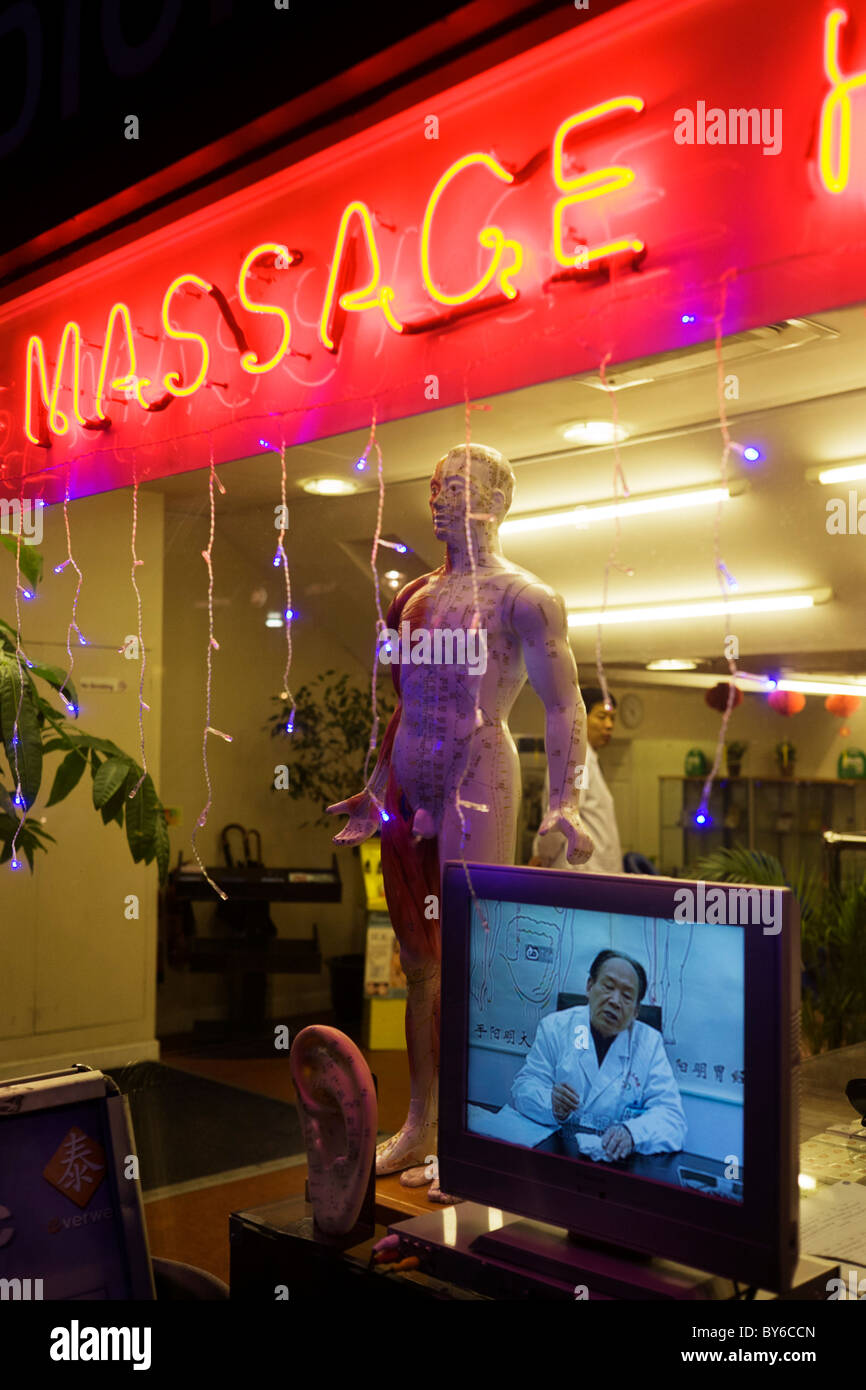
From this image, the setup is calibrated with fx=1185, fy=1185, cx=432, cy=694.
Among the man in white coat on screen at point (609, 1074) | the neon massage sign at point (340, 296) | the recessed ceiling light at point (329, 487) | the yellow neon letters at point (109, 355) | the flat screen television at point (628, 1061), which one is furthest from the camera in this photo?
the recessed ceiling light at point (329, 487)

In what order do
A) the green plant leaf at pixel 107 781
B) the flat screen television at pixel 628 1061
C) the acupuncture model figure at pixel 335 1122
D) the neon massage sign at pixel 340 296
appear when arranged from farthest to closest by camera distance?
the green plant leaf at pixel 107 781, the neon massage sign at pixel 340 296, the acupuncture model figure at pixel 335 1122, the flat screen television at pixel 628 1061

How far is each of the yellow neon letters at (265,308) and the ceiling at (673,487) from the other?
0.82ft

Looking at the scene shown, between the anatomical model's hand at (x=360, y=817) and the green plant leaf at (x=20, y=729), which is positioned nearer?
the anatomical model's hand at (x=360, y=817)

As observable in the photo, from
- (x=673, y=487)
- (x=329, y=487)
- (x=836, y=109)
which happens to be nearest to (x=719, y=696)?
(x=673, y=487)

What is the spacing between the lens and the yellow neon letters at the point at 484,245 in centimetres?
218

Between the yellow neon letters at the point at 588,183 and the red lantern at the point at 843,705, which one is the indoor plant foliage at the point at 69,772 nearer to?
the yellow neon letters at the point at 588,183

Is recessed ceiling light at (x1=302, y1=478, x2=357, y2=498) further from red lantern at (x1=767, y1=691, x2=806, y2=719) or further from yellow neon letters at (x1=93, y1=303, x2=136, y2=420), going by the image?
red lantern at (x1=767, y1=691, x2=806, y2=719)

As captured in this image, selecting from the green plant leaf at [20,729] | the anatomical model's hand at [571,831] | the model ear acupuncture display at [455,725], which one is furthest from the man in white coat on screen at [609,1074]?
the green plant leaf at [20,729]

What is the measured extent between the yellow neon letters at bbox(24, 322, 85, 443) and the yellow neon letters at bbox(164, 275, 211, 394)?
0.27m

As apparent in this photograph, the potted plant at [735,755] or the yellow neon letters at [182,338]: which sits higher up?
the yellow neon letters at [182,338]

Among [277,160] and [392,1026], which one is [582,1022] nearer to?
[277,160]

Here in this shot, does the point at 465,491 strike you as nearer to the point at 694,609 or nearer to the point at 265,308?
the point at 265,308

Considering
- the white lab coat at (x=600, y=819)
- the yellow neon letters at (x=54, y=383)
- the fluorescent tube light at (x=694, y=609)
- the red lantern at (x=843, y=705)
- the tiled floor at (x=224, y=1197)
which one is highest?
the yellow neon letters at (x=54, y=383)

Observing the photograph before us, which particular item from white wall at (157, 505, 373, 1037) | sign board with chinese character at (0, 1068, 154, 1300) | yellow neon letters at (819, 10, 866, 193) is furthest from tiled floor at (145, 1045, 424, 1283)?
yellow neon letters at (819, 10, 866, 193)
